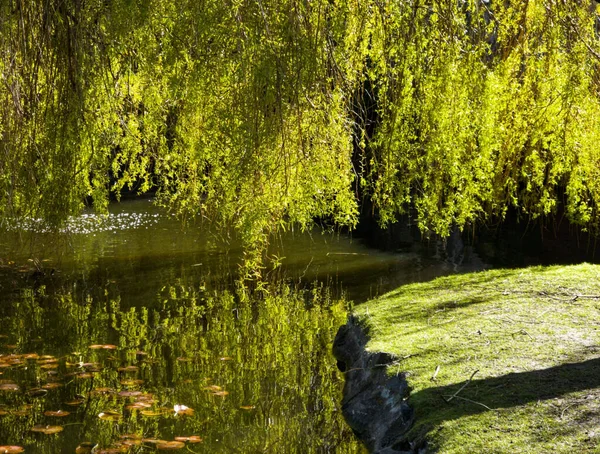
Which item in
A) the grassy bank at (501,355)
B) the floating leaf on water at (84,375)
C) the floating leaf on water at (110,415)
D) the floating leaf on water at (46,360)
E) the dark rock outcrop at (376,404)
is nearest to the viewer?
the grassy bank at (501,355)

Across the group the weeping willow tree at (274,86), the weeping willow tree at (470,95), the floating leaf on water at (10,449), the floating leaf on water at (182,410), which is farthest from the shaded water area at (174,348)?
the weeping willow tree at (470,95)

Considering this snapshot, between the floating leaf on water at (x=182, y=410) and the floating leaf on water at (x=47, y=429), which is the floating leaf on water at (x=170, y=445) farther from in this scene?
the floating leaf on water at (x=47, y=429)

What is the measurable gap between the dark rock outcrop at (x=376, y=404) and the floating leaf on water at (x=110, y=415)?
124cm

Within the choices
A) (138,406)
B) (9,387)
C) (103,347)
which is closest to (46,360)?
(103,347)

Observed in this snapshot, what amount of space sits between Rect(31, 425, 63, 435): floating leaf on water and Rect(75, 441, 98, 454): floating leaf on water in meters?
0.26

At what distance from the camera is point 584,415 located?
10.7ft

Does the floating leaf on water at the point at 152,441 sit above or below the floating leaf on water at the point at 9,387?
below

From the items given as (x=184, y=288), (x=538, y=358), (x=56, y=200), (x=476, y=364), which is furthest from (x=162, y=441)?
(x=184, y=288)

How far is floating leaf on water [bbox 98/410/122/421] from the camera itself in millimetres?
4391

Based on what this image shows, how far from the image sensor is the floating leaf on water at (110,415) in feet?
14.4

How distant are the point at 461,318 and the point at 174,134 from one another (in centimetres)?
215

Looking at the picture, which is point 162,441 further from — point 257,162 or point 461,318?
point 461,318

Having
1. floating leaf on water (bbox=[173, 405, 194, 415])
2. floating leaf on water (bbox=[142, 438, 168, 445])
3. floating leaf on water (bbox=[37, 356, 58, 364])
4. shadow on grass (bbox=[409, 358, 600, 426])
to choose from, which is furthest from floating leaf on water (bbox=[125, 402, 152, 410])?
shadow on grass (bbox=[409, 358, 600, 426])

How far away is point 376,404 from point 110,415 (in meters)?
1.43
